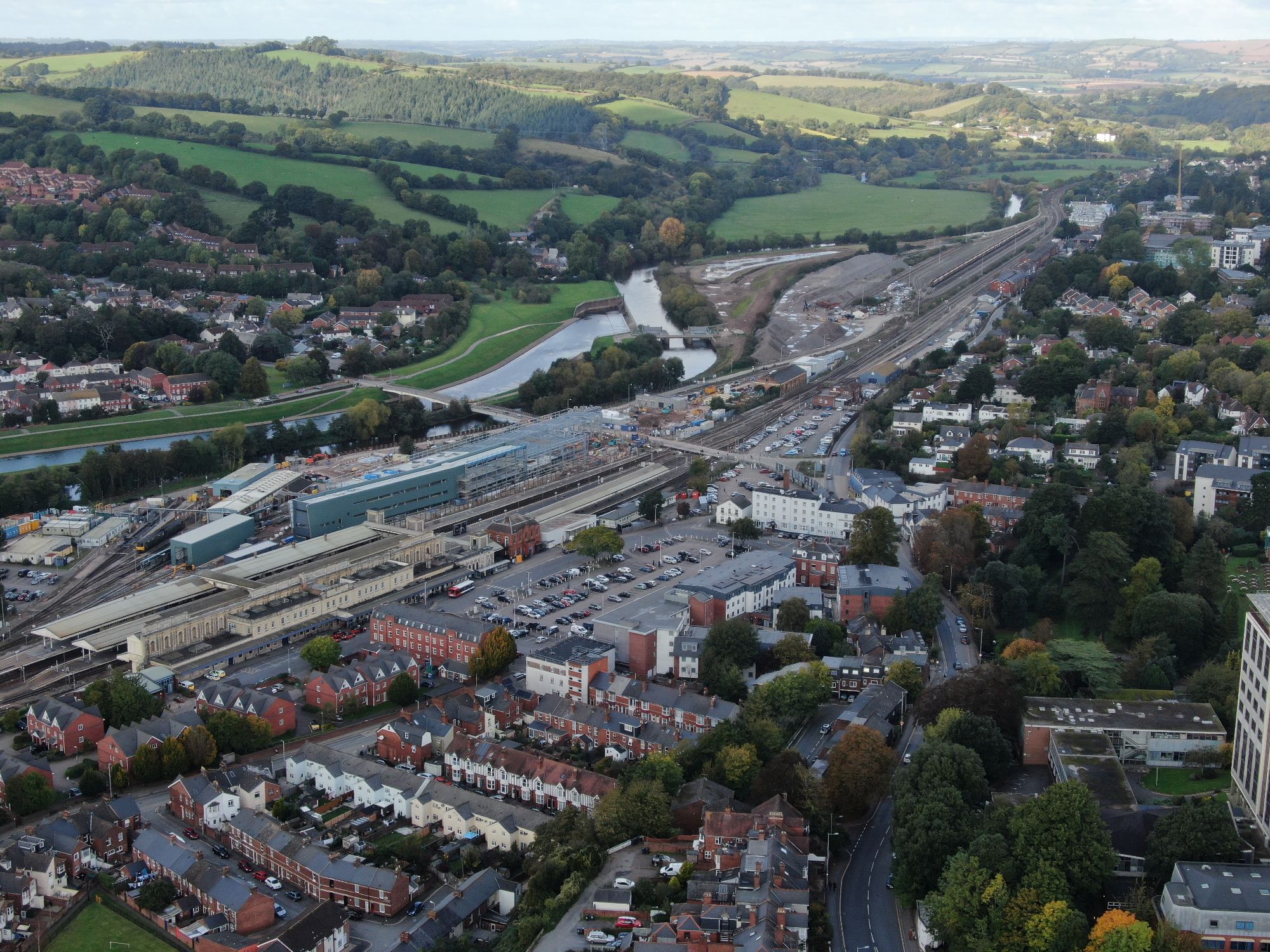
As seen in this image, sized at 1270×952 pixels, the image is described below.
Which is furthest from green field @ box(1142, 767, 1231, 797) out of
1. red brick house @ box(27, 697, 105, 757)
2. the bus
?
red brick house @ box(27, 697, 105, 757)

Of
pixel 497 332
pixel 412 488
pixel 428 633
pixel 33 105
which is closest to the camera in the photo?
pixel 428 633

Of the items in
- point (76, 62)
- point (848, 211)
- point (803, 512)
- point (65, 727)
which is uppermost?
point (76, 62)

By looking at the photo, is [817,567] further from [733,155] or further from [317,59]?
[317,59]

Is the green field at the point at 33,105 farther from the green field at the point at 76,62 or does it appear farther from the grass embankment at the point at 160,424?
the grass embankment at the point at 160,424


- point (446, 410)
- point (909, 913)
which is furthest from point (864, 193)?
point (909, 913)

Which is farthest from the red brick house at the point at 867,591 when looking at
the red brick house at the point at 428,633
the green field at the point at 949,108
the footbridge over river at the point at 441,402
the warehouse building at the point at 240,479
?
the green field at the point at 949,108

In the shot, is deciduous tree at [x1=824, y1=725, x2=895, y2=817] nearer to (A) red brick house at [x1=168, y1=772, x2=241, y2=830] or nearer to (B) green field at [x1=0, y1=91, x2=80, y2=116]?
(A) red brick house at [x1=168, y1=772, x2=241, y2=830]

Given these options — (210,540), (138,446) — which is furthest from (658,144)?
(210,540)

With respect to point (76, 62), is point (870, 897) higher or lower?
lower
